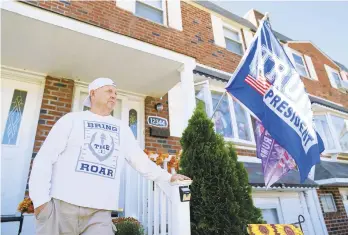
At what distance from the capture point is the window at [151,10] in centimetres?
602

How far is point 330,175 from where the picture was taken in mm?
6805

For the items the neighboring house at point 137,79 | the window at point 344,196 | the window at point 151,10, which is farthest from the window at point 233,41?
the window at point 344,196

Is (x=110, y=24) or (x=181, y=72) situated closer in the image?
(x=181, y=72)

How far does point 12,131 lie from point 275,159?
4629mm

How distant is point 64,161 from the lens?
1.75 m

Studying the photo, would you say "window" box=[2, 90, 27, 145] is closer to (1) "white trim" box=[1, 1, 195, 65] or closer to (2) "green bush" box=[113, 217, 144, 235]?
(1) "white trim" box=[1, 1, 195, 65]

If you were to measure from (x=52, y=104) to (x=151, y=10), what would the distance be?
141 inches

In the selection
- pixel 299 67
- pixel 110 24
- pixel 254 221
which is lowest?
pixel 254 221

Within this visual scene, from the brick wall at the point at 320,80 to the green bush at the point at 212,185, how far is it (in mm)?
8116

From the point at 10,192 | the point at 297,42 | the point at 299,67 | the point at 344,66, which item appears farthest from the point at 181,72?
the point at 344,66

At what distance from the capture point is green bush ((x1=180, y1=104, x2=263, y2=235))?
2.94 meters

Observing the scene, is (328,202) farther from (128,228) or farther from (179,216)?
(179,216)

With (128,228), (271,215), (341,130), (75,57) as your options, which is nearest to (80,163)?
(128,228)

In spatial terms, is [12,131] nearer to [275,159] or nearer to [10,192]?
[10,192]
